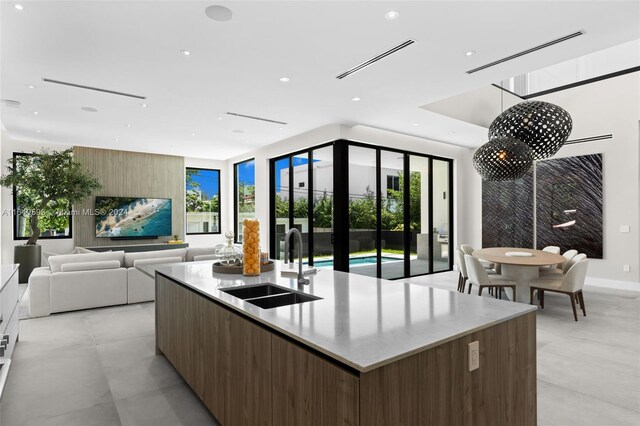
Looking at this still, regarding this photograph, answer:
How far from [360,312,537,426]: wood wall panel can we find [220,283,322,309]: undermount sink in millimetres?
821

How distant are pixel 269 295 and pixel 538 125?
2574 mm

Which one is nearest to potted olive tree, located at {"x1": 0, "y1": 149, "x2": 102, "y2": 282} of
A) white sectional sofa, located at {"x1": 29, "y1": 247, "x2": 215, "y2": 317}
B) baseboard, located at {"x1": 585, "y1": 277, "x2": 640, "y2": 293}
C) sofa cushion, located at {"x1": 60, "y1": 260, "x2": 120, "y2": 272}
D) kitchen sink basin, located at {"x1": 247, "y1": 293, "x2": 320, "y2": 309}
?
white sectional sofa, located at {"x1": 29, "y1": 247, "x2": 215, "y2": 317}

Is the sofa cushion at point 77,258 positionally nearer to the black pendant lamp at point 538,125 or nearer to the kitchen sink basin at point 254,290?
the kitchen sink basin at point 254,290

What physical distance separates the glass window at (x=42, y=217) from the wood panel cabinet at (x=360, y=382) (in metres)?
6.87

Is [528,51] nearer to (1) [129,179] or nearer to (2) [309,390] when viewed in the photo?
(2) [309,390]

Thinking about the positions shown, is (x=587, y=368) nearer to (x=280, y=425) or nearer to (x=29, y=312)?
(x=280, y=425)

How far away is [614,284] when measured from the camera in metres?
6.56

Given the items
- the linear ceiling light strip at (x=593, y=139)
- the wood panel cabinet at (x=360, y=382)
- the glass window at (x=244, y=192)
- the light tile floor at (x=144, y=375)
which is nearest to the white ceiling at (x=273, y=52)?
the wood panel cabinet at (x=360, y=382)

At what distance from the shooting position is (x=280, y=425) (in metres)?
1.52

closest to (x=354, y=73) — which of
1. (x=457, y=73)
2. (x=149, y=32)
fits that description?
(x=457, y=73)

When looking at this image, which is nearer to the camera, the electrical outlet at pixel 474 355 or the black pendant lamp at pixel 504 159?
the electrical outlet at pixel 474 355

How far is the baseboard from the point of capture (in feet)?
20.8

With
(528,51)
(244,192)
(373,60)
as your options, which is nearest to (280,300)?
(373,60)

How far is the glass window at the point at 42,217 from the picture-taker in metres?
7.06
